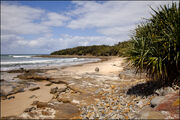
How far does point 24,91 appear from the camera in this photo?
10984 millimetres

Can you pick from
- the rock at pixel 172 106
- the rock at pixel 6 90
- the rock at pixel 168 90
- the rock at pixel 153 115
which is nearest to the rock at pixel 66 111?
the rock at pixel 153 115

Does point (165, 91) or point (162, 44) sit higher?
point (162, 44)

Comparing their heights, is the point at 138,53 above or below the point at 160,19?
below

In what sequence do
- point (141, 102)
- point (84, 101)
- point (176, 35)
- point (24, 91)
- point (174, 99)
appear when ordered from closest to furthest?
point (174, 99) < point (176, 35) < point (141, 102) < point (84, 101) < point (24, 91)

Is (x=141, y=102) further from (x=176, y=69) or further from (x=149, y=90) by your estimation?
(x=176, y=69)

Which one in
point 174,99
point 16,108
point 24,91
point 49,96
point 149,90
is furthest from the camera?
point 24,91

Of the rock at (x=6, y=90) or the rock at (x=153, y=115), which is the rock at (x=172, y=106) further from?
the rock at (x=6, y=90)

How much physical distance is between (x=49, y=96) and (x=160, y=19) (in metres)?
8.35

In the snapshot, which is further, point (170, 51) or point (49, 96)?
point (49, 96)

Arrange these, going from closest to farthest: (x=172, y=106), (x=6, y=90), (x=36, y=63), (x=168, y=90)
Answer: (x=172, y=106)
(x=168, y=90)
(x=6, y=90)
(x=36, y=63)

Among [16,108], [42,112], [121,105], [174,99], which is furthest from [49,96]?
[174,99]

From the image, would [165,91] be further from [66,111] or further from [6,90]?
[6,90]

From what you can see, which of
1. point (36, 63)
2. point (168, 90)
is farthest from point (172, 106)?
point (36, 63)

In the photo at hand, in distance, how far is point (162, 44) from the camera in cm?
499
